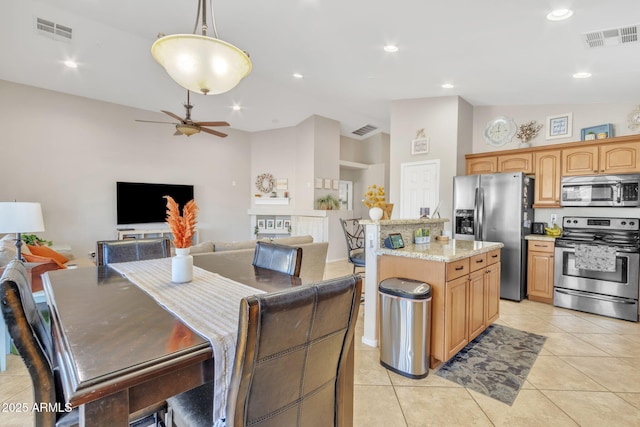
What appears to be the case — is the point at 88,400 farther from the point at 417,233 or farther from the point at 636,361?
the point at 636,361

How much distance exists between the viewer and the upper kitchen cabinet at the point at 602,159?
3564mm

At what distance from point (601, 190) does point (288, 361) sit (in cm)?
471

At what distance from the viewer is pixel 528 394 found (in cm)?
203

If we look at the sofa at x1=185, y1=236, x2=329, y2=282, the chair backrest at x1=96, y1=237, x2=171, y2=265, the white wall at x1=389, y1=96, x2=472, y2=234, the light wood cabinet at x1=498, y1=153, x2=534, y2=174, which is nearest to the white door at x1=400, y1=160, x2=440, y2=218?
the white wall at x1=389, y1=96, x2=472, y2=234

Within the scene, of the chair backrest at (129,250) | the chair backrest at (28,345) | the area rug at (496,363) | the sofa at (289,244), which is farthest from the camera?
Result: the sofa at (289,244)

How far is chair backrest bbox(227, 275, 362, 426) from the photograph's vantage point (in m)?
0.81

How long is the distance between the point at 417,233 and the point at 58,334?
271cm

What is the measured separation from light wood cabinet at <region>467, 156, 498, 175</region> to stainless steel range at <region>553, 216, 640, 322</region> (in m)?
1.29

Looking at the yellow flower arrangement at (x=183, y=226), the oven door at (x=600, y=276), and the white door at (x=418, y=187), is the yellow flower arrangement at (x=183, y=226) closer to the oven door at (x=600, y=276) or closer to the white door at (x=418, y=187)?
the white door at (x=418, y=187)

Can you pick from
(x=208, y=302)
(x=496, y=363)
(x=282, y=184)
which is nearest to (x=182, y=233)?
(x=208, y=302)

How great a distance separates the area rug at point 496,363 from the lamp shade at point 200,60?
2.65 metres

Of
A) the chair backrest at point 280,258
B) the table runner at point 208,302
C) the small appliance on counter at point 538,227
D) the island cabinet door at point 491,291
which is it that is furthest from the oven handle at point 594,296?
the table runner at point 208,302

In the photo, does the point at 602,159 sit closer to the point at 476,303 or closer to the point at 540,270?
the point at 540,270

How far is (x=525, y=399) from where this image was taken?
1.97 metres
